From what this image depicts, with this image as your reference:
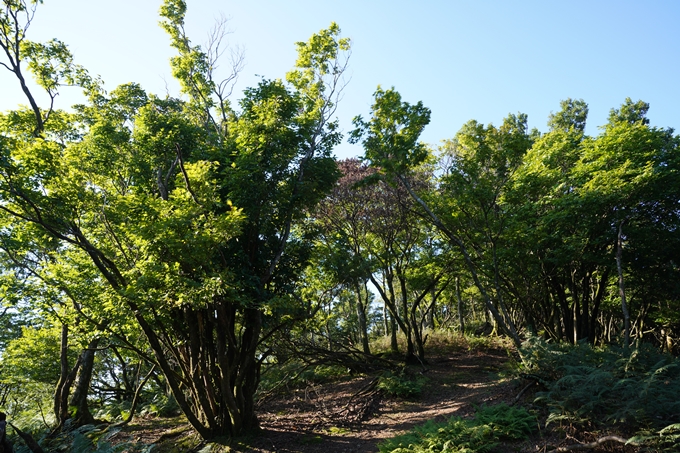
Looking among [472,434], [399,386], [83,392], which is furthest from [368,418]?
[83,392]

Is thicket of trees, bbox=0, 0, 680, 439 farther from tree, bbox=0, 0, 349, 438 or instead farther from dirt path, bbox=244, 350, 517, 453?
dirt path, bbox=244, 350, 517, 453

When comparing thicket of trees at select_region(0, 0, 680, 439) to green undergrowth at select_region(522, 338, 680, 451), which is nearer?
green undergrowth at select_region(522, 338, 680, 451)

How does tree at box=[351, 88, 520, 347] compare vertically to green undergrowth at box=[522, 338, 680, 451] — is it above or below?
above

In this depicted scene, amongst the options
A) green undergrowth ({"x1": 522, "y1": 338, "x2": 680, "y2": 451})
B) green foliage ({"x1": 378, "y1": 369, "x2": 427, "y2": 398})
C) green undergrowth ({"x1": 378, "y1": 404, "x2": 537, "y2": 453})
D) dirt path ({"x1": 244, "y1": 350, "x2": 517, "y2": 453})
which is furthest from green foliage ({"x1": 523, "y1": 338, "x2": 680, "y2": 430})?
green foliage ({"x1": 378, "y1": 369, "x2": 427, "y2": 398})

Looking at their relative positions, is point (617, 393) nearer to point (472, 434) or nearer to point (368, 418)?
point (472, 434)

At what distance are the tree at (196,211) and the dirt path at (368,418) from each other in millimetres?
1264

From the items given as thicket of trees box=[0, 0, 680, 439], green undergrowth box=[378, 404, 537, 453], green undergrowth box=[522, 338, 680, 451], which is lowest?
green undergrowth box=[378, 404, 537, 453]

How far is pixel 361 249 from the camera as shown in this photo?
57.6 ft

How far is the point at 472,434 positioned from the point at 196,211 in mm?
6112

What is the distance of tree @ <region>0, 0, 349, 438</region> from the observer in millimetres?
6992

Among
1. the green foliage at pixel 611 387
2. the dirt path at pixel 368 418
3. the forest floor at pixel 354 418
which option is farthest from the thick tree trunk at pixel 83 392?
the green foliage at pixel 611 387

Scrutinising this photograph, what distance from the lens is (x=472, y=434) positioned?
6.22m

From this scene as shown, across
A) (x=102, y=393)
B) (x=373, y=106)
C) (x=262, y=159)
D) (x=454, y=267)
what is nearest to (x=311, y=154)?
(x=262, y=159)

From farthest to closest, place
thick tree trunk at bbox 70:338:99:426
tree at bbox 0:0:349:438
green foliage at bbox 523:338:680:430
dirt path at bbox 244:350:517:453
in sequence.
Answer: thick tree trunk at bbox 70:338:99:426, dirt path at bbox 244:350:517:453, tree at bbox 0:0:349:438, green foliage at bbox 523:338:680:430
